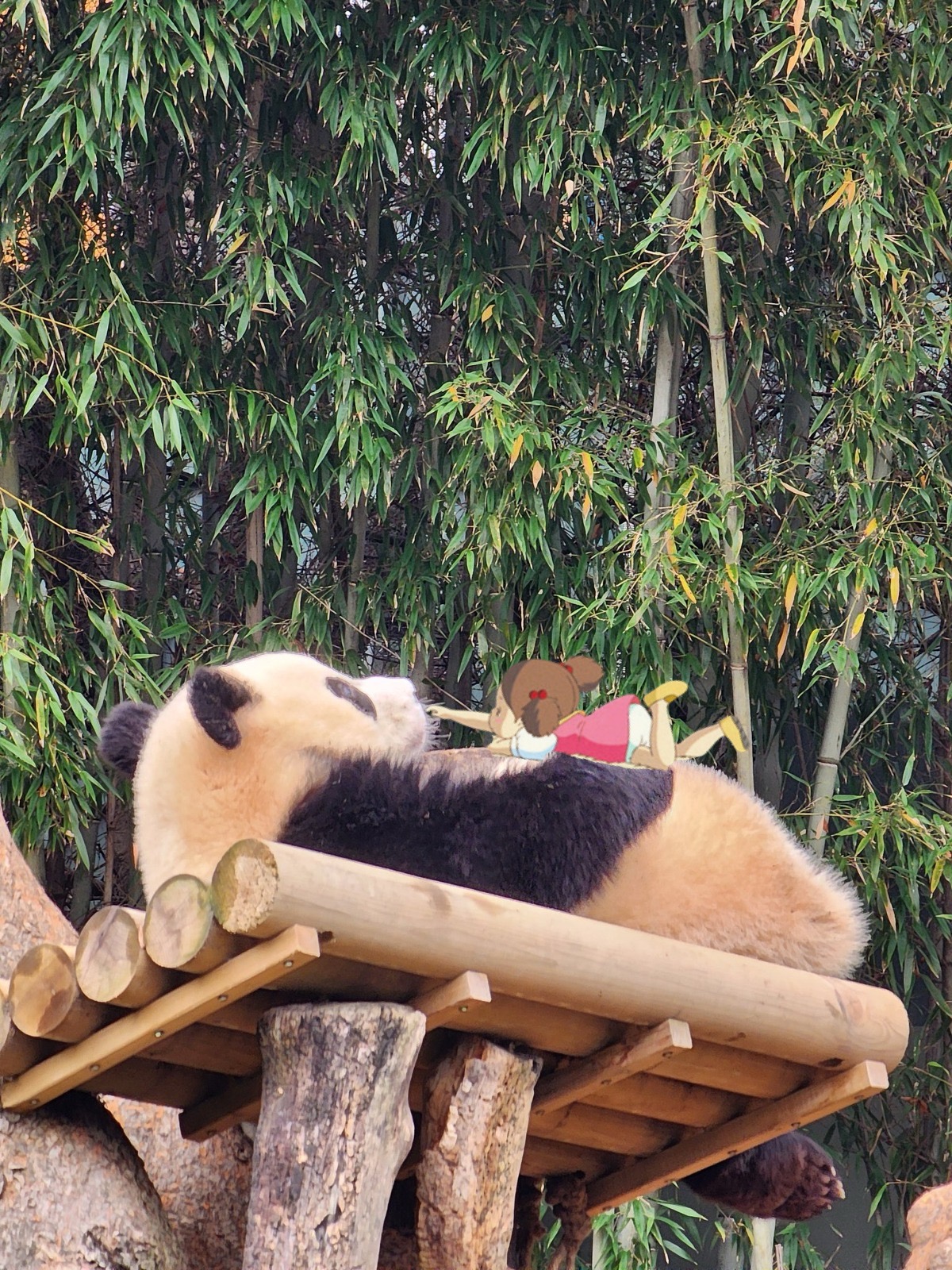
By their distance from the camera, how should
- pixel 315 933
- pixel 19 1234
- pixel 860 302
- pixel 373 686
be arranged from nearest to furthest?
pixel 315 933 < pixel 19 1234 < pixel 373 686 < pixel 860 302

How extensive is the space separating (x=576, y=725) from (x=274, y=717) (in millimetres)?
420

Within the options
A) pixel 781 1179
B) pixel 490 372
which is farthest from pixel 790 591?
Answer: pixel 781 1179

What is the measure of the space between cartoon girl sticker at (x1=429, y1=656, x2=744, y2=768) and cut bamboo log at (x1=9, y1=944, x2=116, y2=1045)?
24.5 inches

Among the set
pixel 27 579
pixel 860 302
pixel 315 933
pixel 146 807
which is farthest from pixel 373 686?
pixel 860 302

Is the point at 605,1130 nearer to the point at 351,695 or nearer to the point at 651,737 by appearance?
the point at 651,737

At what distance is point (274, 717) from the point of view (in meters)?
2.30

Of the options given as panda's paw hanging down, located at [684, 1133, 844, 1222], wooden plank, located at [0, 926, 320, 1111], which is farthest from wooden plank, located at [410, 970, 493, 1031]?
panda's paw hanging down, located at [684, 1133, 844, 1222]

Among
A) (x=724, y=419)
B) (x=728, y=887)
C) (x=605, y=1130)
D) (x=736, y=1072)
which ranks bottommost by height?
(x=605, y=1130)

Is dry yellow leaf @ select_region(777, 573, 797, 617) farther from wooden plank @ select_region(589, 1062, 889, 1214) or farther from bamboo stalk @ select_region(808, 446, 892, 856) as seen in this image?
wooden plank @ select_region(589, 1062, 889, 1214)

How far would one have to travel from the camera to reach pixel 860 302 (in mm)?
4066

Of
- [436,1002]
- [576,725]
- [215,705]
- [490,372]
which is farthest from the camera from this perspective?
[490,372]

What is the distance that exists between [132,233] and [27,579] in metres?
1.06

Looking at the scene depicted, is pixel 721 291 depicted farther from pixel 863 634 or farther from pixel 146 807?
pixel 146 807

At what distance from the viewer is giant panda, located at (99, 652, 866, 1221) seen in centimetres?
221
